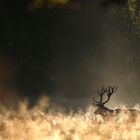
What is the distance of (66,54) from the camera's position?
46.0 metres

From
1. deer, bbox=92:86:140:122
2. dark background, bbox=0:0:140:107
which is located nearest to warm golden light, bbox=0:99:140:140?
deer, bbox=92:86:140:122

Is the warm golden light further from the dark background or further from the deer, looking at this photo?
the dark background

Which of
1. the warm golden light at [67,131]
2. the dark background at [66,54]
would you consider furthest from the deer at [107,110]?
the dark background at [66,54]

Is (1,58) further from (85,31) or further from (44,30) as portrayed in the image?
(85,31)

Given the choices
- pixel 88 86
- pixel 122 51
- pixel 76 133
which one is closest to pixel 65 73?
pixel 88 86

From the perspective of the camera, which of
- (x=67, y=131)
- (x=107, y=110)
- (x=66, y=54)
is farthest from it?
(x=66, y=54)

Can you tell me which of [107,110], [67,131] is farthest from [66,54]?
[67,131]

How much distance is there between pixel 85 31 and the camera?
161ft

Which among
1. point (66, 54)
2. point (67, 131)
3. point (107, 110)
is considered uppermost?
point (66, 54)

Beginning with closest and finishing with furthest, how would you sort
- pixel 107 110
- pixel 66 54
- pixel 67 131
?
pixel 67 131, pixel 107 110, pixel 66 54

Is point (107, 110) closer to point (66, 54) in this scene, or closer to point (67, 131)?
point (67, 131)

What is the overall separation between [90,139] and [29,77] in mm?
29600

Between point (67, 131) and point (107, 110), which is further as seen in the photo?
point (107, 110)

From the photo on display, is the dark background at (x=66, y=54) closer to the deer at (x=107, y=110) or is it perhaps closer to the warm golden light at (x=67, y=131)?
the deer at (x=107, y=110)
